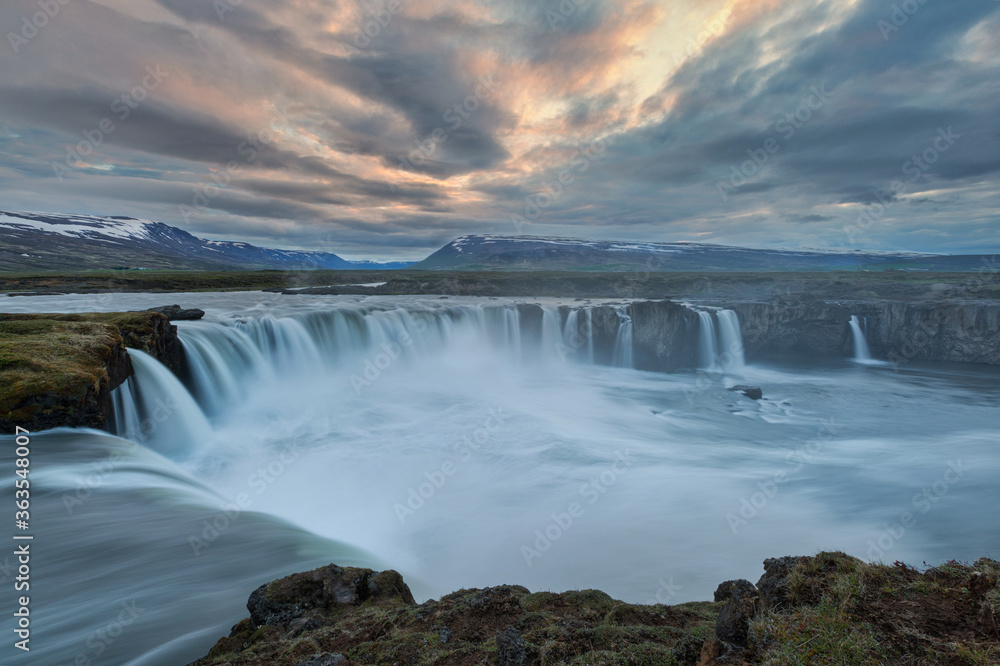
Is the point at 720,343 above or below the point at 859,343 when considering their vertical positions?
above

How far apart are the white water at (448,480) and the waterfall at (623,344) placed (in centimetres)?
687

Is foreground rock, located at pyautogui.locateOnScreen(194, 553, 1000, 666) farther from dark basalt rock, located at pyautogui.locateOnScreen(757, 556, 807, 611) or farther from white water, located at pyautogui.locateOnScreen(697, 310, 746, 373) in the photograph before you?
white water, located at pyautogui.locateOnScreen(697, 310, 746, 373)

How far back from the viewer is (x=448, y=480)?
15.9 meters

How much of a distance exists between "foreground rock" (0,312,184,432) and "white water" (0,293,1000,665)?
697 mm

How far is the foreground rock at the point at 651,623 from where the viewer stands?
357 centimetres

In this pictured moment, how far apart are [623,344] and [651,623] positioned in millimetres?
35731

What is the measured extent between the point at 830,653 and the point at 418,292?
6598 centimetres

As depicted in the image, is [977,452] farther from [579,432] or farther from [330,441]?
[330,441]

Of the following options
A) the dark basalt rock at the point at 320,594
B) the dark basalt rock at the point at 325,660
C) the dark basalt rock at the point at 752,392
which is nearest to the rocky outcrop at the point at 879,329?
the dark basalt rock at the point at 752,392

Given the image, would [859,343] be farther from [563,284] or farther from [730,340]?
[563,284]

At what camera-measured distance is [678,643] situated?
422cm

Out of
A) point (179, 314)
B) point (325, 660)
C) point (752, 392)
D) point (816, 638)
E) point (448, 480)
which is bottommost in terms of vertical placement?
point (752, 392)

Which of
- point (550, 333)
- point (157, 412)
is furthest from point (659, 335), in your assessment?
point (157, 412)

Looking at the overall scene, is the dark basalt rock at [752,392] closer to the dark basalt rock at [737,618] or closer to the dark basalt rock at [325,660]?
the dark basalt rock at [737,618]
